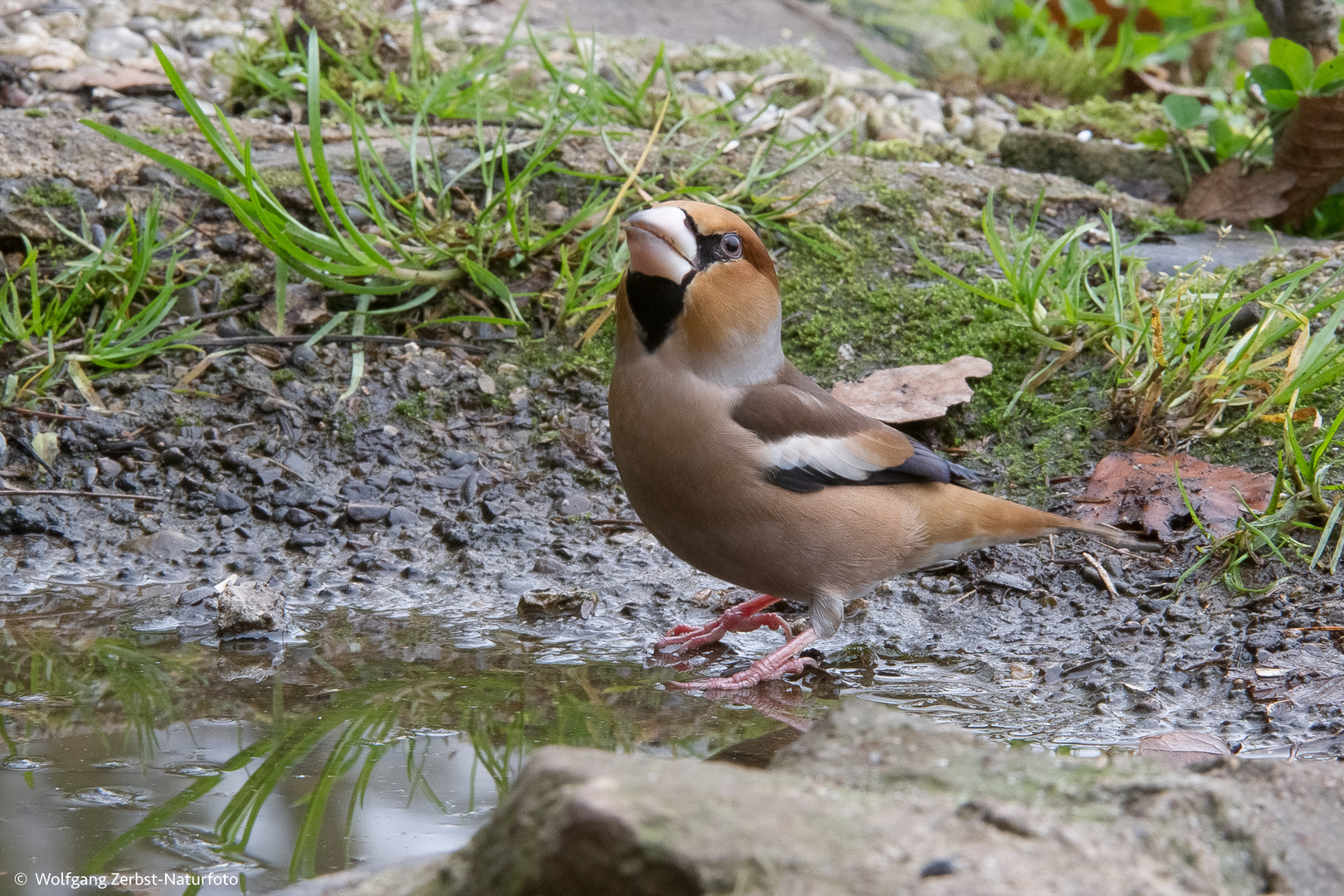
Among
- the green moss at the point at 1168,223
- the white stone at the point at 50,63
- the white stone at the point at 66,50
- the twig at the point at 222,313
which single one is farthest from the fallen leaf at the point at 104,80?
the green moss at the point at 1168,223

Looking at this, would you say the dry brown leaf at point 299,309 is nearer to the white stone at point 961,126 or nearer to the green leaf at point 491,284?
the green leaf at point 491,284

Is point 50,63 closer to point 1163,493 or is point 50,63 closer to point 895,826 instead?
point 1163,493

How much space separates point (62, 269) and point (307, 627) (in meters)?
2.14

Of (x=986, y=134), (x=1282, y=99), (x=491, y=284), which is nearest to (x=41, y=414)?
(x=491, y=284)

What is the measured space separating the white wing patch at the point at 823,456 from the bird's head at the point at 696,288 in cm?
26

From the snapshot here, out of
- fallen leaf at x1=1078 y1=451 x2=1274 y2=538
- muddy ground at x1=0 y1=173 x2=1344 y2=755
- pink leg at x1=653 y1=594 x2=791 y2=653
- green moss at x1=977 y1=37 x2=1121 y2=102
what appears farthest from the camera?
green moss at x1=977 y1=37 x2=1121 y2=102

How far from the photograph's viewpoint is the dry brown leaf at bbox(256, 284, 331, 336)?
15.8 ft

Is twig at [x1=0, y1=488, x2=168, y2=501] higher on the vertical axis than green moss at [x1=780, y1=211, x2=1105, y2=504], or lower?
lower

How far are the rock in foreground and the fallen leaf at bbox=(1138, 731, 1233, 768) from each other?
2.50 ft

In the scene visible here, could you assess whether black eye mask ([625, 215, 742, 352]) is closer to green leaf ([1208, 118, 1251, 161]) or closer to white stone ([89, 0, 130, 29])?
green leaf ([1208, 118, 1251, 161])

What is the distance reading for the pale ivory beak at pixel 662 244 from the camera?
337 cm

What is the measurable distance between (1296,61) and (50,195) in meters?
5.35

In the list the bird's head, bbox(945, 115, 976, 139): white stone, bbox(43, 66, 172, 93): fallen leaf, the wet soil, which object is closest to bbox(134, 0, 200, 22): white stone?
bbox(43, 66, 172, 93): fallen leaf

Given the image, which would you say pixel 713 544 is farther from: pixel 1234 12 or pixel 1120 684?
pixel 1234 12
